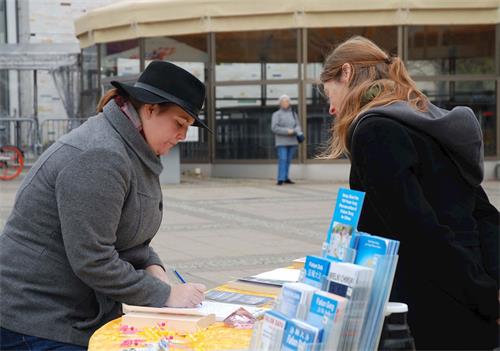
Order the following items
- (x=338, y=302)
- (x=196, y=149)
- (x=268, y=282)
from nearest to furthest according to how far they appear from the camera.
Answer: (x=338, y=302) < (x=268, y=282) < (x=196, y=149)

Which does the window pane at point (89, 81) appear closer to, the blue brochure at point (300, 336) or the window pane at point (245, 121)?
the window pane at point (245, 121)

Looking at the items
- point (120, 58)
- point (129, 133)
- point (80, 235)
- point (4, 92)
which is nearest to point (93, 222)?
point (80, 235)

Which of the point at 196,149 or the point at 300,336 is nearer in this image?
the point at 300,336

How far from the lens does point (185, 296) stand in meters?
2.73

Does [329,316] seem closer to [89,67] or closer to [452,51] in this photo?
[452,51]

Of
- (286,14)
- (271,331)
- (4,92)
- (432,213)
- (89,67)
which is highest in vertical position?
(286,14)

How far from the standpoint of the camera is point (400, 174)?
7.50 feet

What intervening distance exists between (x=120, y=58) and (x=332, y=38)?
15.3ft

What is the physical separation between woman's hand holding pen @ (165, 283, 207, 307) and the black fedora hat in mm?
580

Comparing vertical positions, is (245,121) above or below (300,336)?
above

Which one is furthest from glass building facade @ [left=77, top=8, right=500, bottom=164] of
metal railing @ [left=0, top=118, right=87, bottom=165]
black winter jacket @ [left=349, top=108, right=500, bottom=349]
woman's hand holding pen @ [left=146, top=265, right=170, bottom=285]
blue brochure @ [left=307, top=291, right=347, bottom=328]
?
blue brochure @ [left=307, top=291, right=347, bottom=328]

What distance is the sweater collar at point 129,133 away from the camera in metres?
2.74

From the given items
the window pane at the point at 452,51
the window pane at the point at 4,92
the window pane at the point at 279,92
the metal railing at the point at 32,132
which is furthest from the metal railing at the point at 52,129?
the window pane at the point at 452,51

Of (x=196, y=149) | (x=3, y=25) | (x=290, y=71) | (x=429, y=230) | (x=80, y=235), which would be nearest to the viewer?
(x=429, y=230)
